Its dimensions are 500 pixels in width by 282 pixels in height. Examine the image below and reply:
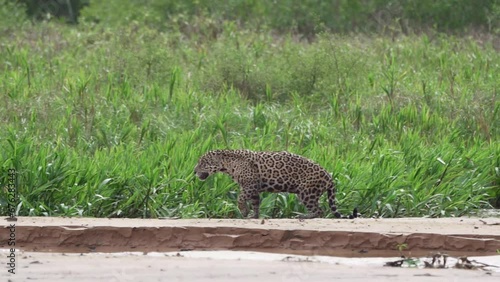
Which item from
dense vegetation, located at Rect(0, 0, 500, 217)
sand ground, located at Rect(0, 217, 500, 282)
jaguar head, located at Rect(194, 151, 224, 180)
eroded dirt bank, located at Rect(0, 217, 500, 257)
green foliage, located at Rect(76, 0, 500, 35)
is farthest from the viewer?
green foliage, located at Rect(76, 0, 500, 35)

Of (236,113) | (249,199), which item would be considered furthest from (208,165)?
(236,113)

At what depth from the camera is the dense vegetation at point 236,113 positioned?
10.5 metres

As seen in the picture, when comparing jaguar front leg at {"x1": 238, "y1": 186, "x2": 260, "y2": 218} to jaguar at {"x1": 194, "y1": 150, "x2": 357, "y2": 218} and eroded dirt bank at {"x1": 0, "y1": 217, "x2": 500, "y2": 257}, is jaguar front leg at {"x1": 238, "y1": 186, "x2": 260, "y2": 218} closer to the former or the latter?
jaguar at {"x1": 194, "y1": 150, "x2": 357, "y2": 218}

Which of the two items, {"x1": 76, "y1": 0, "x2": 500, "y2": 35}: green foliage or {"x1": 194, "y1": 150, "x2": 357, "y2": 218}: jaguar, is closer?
{"x1": 194, "y1": 150, "x2": 357, "y2": 218}: jaguar

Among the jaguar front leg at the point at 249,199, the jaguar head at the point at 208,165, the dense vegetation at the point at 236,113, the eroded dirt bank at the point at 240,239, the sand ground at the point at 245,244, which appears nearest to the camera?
the sand ground at the point at 245,244

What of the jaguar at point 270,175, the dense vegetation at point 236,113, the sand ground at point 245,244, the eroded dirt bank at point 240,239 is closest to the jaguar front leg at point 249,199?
the jaguar at point 270,175

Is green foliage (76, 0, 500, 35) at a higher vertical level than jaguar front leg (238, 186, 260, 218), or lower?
lower

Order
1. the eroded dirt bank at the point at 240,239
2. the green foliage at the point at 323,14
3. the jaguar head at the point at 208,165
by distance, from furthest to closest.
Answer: the green foliage at the point at 323,14
the jaguar head at the point at 208,165
the eroded dirt bank at the point at 240,239

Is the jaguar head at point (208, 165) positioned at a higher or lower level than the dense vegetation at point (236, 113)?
higher

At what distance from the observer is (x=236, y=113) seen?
13562mm

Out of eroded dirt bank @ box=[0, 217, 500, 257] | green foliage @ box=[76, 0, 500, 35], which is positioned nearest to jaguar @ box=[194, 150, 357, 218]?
eroded dirt bank @ box=[0, 217, 500, 257]

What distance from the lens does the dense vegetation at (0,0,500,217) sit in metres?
10.5

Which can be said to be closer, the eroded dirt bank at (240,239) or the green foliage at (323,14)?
the eroded dirt bank at (240,239)

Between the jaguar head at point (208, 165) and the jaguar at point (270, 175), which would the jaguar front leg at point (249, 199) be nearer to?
the jaguar at point (270, 175)
